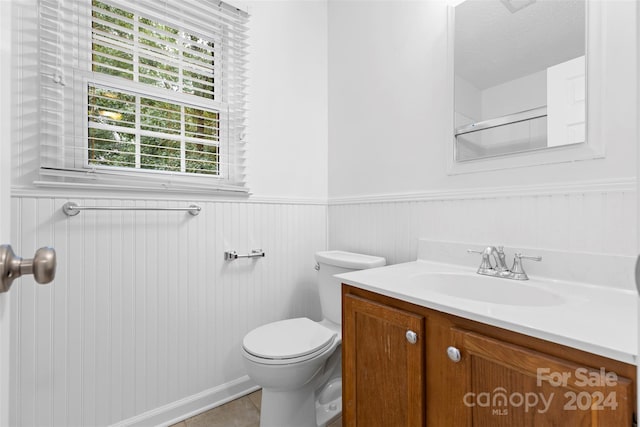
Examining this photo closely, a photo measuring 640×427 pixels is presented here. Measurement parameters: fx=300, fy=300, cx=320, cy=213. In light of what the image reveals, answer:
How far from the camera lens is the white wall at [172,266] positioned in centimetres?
117

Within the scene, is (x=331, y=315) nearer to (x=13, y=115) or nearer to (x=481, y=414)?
(x=481, y=414)

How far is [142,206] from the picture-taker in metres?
1.41

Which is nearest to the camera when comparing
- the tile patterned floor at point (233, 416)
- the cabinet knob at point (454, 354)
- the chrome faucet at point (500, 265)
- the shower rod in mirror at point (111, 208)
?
the cabinet knob at point (454, 354)

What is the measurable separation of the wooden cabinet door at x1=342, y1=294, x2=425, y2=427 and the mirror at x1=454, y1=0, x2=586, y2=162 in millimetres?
827

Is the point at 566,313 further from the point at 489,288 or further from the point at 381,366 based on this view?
the point at 381,366

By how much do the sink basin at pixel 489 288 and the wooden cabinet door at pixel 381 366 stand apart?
233mm

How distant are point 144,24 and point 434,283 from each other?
179cm

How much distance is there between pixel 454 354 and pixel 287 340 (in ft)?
2.65

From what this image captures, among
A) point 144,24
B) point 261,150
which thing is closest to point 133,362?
point 261,150

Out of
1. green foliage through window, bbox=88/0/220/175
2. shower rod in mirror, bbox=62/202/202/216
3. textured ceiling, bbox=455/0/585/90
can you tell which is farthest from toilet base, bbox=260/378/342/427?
textured ceiling, bbox=455/0/585/90

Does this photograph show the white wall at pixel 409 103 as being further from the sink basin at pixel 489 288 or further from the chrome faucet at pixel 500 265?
the sink basin at pixel 489 288

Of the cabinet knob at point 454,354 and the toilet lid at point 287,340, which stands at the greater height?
the cabinet knob at point 454,354

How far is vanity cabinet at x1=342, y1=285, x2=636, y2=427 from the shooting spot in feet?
1.93

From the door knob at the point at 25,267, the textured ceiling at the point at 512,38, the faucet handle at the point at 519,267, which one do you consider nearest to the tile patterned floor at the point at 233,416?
the faucet handle at the point at 519,267
